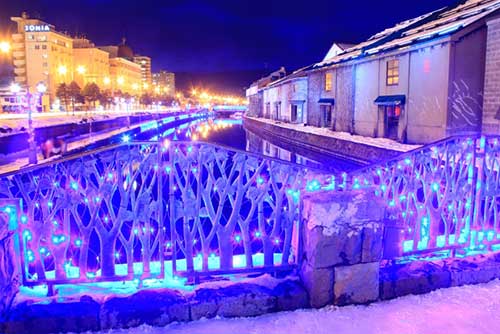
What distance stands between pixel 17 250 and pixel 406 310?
3.69 metres

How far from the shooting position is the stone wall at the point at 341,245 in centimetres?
429

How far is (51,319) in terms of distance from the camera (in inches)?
155

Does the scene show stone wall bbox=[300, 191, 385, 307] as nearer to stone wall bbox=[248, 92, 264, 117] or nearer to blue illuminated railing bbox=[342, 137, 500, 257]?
blue illuminated railing bbox=[342, 137, 500, 257]

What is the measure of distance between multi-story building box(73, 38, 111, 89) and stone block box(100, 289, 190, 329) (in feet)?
418

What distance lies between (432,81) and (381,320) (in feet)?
76.8

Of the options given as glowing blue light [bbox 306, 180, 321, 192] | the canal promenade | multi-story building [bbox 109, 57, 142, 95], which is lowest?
the canal promenade

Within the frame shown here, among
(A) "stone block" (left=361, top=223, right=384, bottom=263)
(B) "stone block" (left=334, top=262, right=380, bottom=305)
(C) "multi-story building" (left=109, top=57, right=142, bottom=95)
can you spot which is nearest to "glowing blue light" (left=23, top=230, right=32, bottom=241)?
(B) "stone block" (left=334, top=262, right=380, bottom=305)

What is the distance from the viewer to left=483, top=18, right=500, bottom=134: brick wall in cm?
2197

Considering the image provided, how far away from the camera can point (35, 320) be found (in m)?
3.92

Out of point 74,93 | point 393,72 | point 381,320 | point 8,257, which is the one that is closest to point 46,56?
point 74,93

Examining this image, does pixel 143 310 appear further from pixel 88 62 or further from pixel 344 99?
pixel 88 62

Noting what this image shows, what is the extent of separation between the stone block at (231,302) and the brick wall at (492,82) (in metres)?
21.2

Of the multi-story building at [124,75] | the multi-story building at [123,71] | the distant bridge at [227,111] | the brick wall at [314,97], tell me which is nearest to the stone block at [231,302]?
the brick wall at [314,97]

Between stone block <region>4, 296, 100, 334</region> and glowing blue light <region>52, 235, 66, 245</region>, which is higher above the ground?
glowing blue light <region>52, 235, 66, 245</region>
